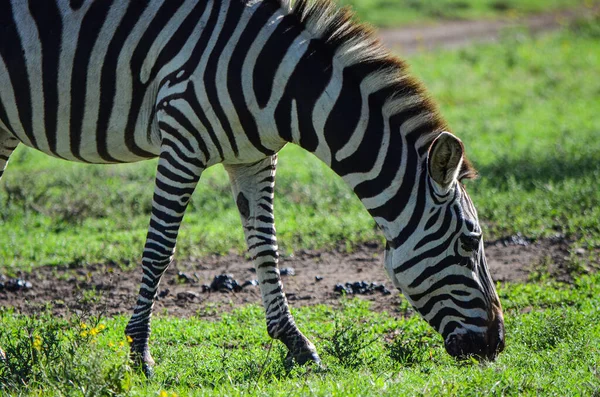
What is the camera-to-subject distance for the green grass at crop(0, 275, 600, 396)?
5332 millimetres

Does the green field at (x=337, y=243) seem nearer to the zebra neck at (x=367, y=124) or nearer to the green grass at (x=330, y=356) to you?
A: the green grass at (x=330, y=356)

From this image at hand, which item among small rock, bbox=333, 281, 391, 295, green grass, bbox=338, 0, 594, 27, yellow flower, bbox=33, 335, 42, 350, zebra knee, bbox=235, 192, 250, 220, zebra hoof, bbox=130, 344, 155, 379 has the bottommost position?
zebra hoof, bbox=130, 344, 155, 379

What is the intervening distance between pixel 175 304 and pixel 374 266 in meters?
2.17

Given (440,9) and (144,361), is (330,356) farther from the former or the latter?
(440,9)

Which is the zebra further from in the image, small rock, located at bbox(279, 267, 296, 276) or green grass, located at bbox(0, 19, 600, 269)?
green grass, located at bbox(0, 19, 600, 269)

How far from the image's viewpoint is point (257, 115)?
20.1ft

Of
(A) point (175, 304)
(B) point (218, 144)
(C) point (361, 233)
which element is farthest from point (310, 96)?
(C) point (361, 233)

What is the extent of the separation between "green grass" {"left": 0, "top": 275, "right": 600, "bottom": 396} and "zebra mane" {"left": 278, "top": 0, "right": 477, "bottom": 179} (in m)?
1.40

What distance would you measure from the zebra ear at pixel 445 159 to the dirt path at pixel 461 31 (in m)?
14.4

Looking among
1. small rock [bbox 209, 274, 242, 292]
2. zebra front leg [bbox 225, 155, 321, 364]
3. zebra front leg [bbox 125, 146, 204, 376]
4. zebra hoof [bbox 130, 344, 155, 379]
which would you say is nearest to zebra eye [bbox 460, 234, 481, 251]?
zebra front leg [bbox 225, 155, 321, 364]

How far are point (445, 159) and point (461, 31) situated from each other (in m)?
17.6

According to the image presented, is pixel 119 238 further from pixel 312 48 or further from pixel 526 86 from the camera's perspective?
pixel 526 86

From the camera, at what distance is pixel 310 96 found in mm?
6012

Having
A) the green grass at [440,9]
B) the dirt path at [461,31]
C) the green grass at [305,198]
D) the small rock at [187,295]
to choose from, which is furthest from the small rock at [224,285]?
the green grass at [440,9]
